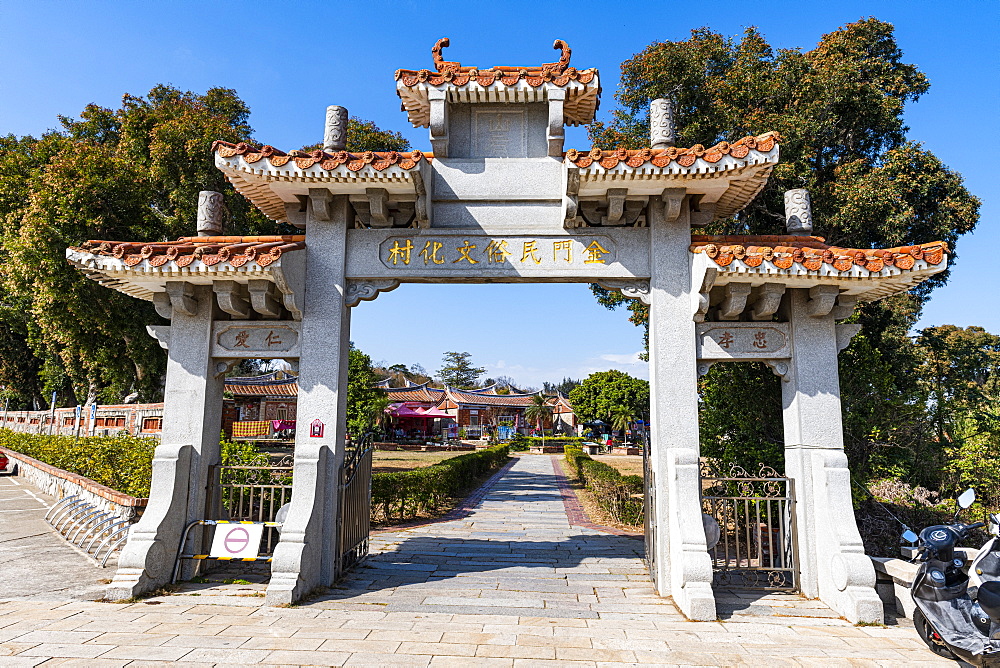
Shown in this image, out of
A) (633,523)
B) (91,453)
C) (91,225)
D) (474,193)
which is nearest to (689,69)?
(474,193)

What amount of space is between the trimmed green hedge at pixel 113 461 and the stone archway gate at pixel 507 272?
11.9 ft

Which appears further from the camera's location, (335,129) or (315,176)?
(335,129)

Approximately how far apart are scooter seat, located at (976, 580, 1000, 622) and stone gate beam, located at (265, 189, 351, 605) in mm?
4900

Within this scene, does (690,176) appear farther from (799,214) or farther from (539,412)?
(539,412)

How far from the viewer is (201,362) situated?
5949 millimetres

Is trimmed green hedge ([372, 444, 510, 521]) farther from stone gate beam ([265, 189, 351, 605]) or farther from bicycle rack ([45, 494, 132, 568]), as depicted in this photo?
stone gate beam ([265, 189, 351, 605])

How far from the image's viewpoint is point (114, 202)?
12852 millimetres

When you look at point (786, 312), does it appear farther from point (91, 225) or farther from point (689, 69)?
point (91, 225)

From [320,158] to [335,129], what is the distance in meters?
0.84

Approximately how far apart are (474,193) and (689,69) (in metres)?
7.03

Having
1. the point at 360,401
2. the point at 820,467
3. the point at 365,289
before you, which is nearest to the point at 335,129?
the point at 365,289

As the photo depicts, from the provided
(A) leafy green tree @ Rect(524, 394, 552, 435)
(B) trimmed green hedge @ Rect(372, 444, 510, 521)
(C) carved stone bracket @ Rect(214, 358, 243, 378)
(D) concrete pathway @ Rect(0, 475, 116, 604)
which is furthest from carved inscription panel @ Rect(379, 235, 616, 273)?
(A) leafy green tree @ Rect(524, 394, 552, 435)

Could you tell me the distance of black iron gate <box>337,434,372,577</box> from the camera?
6.00 metres

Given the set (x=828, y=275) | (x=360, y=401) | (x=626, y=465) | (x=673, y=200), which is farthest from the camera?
(x=626, y=465)
